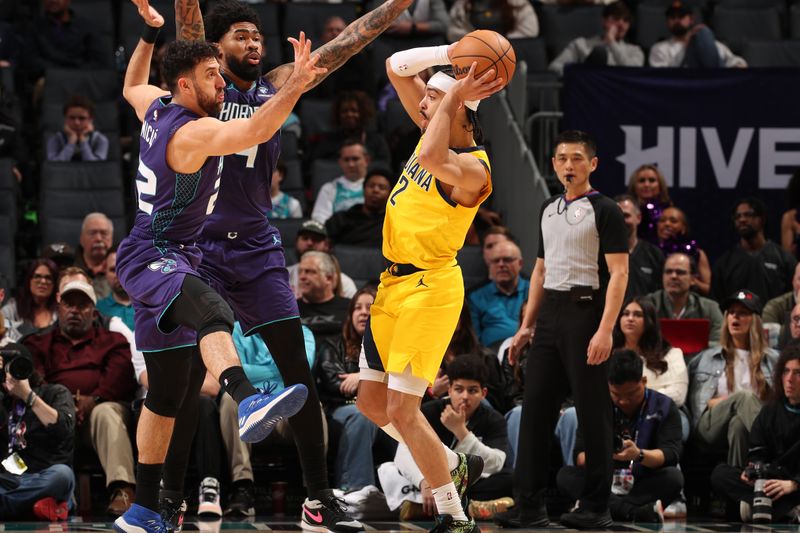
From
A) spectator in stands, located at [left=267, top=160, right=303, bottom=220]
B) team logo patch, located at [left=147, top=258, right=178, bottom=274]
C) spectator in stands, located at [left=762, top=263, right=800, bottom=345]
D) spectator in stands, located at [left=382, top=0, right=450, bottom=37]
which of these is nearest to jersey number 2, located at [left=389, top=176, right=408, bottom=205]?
team logo patch, located at [left=147, top=258, right=178, bottom=274]

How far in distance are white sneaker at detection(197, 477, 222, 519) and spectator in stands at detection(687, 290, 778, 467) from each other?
10.6 ft

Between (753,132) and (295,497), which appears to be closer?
(295,497)

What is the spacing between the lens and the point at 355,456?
8.43 metres

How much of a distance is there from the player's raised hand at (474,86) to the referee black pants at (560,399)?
1865mm

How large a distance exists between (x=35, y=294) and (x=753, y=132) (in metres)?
6.02

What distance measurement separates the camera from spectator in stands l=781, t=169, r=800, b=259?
10859 mm

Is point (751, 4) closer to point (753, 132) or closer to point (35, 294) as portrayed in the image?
point (753, 132)

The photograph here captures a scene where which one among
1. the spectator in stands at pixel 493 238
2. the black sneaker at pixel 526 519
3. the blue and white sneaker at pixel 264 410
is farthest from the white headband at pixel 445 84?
the spectator in stands at pixel 493 238

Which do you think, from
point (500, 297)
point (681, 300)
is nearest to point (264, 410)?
point (500, 297)

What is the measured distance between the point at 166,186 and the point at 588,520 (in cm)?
319

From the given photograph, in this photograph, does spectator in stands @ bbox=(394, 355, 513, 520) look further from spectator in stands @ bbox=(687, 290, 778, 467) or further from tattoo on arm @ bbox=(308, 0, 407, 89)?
tattoo on arm @ bbox=(308, 0, 407, 89)

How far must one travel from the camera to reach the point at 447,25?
13.1 meters

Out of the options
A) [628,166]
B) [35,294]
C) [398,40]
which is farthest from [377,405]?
[398,40]

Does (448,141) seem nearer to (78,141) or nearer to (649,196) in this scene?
(649,196)
